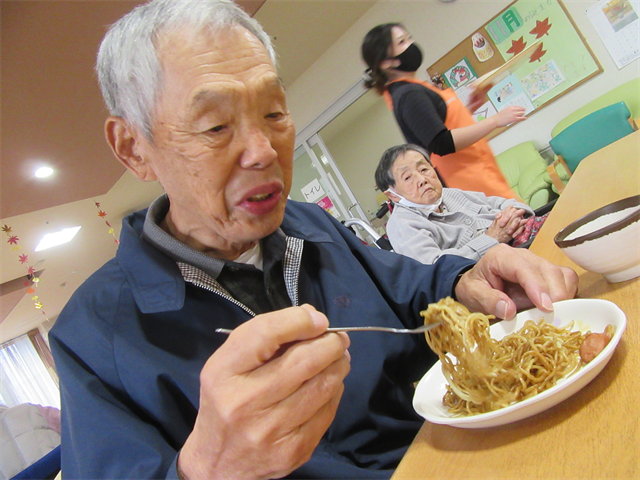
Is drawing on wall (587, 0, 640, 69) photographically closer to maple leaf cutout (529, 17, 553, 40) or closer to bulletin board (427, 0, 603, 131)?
bulletin board (427, 0, 603, 131)

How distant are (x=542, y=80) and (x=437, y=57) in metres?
1.29

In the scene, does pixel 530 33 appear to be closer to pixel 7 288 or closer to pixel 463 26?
pixel 463 26

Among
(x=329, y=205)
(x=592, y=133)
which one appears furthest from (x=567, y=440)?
(x=329, y=205)

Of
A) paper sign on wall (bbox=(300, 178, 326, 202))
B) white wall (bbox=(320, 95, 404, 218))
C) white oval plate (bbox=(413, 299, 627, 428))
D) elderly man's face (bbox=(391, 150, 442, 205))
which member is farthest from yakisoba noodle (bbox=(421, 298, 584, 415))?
white wall (bbox=(320, 95, 404, 218))

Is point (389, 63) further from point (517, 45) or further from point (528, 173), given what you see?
point (517, 45)

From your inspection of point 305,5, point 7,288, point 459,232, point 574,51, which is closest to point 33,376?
point 7,288

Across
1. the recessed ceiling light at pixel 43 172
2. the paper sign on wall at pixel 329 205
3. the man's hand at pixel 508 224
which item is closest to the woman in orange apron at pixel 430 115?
the man's hand at pixel 508 224

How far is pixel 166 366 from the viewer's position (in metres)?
0.80

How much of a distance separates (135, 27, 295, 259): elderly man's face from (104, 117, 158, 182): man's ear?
0.04 m

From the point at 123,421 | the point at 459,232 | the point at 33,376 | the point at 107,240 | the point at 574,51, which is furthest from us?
the point at 33,376

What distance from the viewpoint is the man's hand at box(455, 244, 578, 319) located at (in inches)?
31.2

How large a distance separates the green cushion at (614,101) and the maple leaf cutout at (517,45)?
958 millimetres

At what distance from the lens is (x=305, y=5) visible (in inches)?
186

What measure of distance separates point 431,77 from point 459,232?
3.92m
